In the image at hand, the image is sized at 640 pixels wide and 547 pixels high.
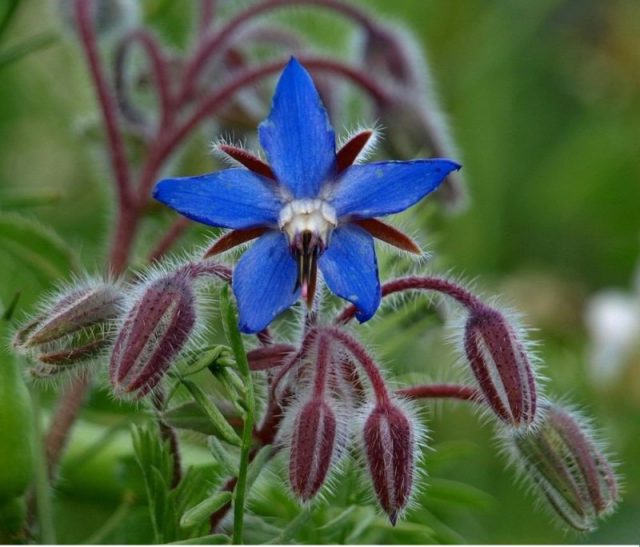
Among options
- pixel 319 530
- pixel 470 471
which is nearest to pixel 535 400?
pixel 319 530

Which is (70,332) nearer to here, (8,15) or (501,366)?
(501,366)

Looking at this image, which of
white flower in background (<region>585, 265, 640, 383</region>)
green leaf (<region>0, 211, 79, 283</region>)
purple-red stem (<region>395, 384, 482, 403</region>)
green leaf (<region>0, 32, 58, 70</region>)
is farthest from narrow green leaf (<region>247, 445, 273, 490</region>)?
white flower in background (<region>585, 265, 640, 383</region>)

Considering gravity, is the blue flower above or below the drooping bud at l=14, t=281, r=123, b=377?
above

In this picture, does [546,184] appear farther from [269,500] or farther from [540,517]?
[269,500]

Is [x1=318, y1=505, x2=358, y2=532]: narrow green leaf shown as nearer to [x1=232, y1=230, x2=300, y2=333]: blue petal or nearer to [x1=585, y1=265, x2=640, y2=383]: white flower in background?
[x1=232, y1=230, x2=300, y2=333]: blue petal

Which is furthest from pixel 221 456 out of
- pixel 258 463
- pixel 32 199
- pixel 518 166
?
pixel 518 166

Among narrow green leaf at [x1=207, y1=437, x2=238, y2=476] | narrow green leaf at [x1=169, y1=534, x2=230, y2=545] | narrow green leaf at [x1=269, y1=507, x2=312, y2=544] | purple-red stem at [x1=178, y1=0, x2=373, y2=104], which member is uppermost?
purple-red stem at [x1=178, y1=0, x2=373, y2=104]

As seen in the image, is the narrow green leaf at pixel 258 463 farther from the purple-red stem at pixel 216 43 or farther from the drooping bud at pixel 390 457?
the purple-red stem at pixel 216 43
